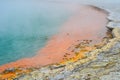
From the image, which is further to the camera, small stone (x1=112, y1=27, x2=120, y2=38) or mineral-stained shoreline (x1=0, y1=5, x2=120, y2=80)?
small stone (x1=112, y1=27, x2=120, y2=38)

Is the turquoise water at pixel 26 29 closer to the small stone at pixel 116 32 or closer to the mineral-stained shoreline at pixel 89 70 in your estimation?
the mineral-stained shoreline at pixel 89 70

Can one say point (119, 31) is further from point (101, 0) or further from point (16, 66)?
point (101, 0)

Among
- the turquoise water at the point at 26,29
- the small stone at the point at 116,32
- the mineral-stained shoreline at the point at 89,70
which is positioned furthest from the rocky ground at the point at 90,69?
the turquoise water at the point at 26,29

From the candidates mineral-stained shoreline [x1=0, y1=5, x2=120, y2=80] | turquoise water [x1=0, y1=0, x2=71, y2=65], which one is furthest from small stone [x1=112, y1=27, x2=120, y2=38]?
turquoise water [x1=0, y1=0, x2=71, y2=65]

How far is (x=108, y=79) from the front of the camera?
6266mm

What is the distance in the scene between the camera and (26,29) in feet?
47.3

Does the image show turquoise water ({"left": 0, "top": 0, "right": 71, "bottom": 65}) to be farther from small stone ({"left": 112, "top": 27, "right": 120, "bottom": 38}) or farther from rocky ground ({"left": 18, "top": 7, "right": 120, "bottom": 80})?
small stone ({"left": 112, "top": 27, "right": 120, "bottom": 38})

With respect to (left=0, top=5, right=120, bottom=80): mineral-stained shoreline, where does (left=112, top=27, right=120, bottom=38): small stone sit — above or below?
above

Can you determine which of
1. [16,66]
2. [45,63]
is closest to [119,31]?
[45,63]

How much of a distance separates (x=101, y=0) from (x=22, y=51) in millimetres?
14248

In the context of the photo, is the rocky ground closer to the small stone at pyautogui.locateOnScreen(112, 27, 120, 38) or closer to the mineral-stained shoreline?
the mineral-stained shoreline

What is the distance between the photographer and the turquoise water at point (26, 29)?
429 inches

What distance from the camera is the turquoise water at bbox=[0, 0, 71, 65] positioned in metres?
10.9

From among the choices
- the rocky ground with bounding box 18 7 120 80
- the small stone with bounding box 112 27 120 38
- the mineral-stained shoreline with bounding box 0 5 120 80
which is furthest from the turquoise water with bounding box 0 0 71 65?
the small stone with bounding box 112 27 120 38
